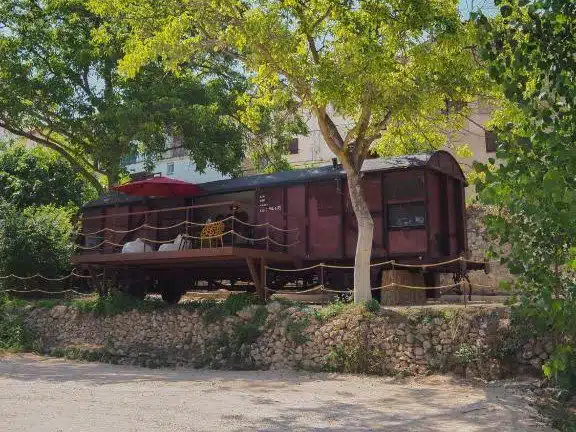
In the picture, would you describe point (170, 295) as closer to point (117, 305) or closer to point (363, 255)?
point (117, 305)

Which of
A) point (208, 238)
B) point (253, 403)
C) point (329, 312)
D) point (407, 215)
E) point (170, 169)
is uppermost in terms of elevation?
point (170, 169)

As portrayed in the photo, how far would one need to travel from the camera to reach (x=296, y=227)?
45.6 ft

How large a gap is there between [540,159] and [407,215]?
8457mm

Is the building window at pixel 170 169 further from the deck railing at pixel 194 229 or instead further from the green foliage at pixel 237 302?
the green foliage at pixel 237 302

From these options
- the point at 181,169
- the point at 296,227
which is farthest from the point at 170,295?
the point at 181,169

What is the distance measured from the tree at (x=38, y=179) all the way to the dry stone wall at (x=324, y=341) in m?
12.2

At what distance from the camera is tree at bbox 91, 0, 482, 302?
408 inches

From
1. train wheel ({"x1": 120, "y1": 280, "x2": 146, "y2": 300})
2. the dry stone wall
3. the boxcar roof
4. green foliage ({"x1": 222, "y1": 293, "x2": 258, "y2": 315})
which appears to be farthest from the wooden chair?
train wheel ({"x1": 120, "y1": 280, "x2": 146, "y2": 300})

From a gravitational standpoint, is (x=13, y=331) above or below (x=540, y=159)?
below

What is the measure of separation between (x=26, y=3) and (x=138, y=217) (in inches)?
384

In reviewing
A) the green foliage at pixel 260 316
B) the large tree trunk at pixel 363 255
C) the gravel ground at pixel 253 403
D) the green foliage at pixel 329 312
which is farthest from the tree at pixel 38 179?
the large tree trunk at pixel 363 255

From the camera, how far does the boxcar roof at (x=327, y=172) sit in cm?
1264

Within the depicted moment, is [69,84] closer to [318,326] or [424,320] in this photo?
[318,326]

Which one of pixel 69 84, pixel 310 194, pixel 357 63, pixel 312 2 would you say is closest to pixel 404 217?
pixel 310 194
